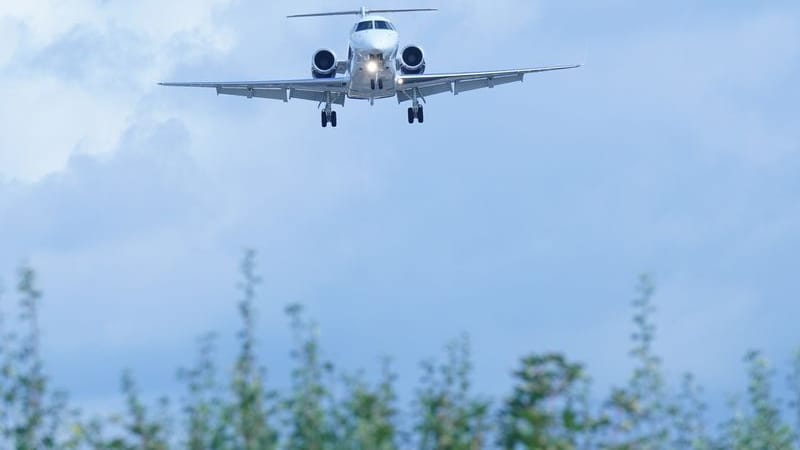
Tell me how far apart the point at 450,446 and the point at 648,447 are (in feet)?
7.12

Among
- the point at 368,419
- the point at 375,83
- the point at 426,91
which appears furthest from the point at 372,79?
the point at 368,419

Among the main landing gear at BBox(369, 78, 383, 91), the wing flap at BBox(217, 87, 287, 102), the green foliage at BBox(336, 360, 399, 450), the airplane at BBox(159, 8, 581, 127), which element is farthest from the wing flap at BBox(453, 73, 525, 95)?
the green foliage at BBox(336, 360, 399, 450)

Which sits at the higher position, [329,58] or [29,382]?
[329,58]

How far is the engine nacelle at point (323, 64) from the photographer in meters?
73.1

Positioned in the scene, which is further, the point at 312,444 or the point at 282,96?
the point at 282,96

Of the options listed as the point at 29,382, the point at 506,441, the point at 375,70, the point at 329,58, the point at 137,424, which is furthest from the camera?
the point at 329,58

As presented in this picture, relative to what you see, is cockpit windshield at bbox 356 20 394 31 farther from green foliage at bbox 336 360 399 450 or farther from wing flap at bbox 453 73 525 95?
green foliage at bbox 336 360 399 450

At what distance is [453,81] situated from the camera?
245 ft

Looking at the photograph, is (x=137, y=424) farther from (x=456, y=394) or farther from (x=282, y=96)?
(x=282, y=96)

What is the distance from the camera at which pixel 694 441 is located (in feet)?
57.0

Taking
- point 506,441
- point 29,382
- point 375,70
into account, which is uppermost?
point 375,70

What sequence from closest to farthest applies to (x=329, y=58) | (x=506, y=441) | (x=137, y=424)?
(x=506, y=441)
(x=137, y=424)
(x=329, y=58)

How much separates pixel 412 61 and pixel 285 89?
21.2 feet

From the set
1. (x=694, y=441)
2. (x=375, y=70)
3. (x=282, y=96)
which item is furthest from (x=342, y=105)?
(x=694, y=441)
